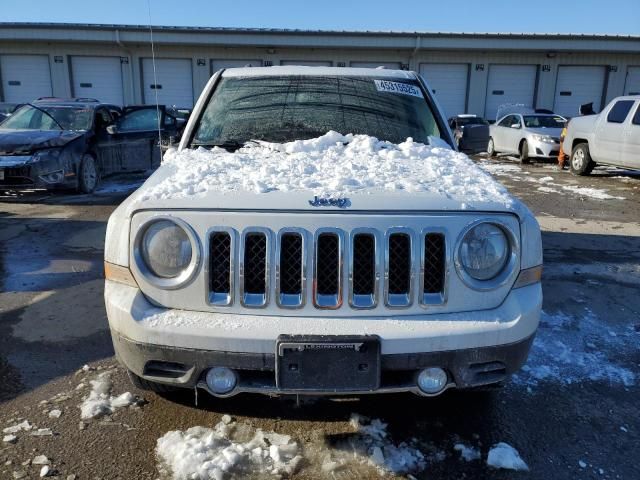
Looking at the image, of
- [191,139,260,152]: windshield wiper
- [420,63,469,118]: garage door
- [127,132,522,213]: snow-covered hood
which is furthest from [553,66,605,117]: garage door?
[191,139,260,152]: windshield wiper

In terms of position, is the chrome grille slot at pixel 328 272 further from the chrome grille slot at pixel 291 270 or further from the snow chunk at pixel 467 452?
the snow chunk at pixel 467 452

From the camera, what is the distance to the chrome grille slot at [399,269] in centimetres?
212

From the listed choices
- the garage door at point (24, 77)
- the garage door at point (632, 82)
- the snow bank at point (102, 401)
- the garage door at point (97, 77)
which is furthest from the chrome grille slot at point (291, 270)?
the garage door at point (632, 82)

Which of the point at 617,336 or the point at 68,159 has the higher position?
the point at 68,159

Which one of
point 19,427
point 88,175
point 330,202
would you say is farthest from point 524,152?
point 19,427

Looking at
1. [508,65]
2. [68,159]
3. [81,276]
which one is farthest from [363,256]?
[508,65]

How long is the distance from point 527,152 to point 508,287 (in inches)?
546

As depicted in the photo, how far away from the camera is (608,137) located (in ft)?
35.9

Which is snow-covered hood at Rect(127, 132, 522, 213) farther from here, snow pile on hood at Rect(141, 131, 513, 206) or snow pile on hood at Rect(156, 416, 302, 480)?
snow pile on hood at Rect(156, 416, 302, 480)

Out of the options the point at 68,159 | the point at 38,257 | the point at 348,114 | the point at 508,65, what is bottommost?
the point at 38,257

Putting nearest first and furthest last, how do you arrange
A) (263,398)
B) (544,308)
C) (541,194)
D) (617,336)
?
1. (263,398)
2. (617,336)
3. (544,308)
4. (541,194)

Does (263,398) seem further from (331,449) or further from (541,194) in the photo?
(541,194)

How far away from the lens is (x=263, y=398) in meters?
2.73

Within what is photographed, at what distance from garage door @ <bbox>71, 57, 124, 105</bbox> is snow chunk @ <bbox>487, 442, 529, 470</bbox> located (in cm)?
2708
